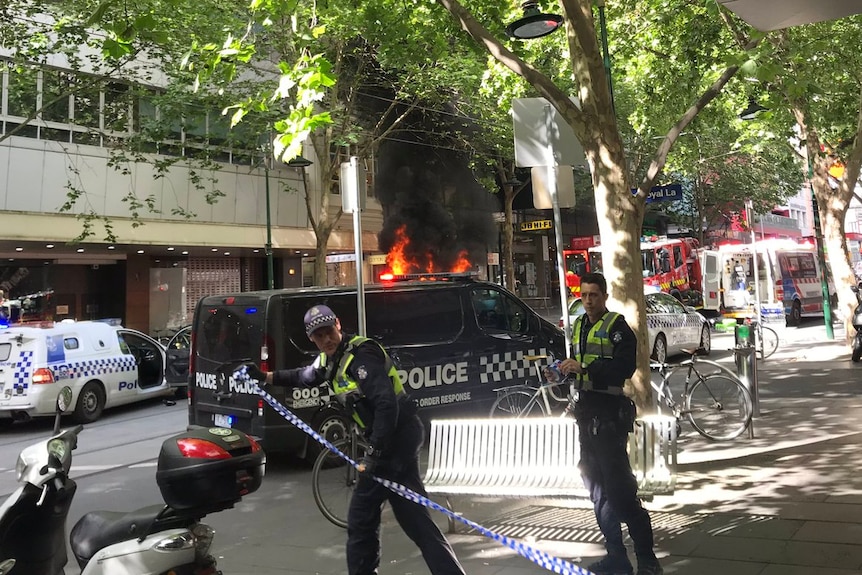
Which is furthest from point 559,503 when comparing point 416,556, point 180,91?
point 180,91

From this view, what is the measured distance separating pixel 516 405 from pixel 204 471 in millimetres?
5265

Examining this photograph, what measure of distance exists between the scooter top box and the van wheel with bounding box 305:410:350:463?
4285mm

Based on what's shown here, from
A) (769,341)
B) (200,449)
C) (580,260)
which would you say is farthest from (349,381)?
(580,260)

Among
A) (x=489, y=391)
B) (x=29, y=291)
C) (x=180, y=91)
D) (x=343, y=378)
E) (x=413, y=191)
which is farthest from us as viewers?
(x=413, y=191)

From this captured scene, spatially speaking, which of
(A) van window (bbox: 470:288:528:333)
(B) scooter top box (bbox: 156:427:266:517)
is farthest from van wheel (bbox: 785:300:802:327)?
(B) scooter top box (bbox: 156:427:266:517)

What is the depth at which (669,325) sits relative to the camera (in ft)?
48.4

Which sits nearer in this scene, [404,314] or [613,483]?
[613,483]

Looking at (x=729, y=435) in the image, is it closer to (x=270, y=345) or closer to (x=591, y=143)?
(x=591, y=143)

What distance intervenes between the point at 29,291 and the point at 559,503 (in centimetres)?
1994

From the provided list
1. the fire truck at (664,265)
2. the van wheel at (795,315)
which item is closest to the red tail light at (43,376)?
the fire truck at (664,265)

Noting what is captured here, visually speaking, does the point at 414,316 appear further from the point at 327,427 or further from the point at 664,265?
the point at 664,265

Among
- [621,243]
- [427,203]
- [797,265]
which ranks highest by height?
[427,203]

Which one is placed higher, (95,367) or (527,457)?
(95,367)

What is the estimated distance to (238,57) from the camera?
545 cm
